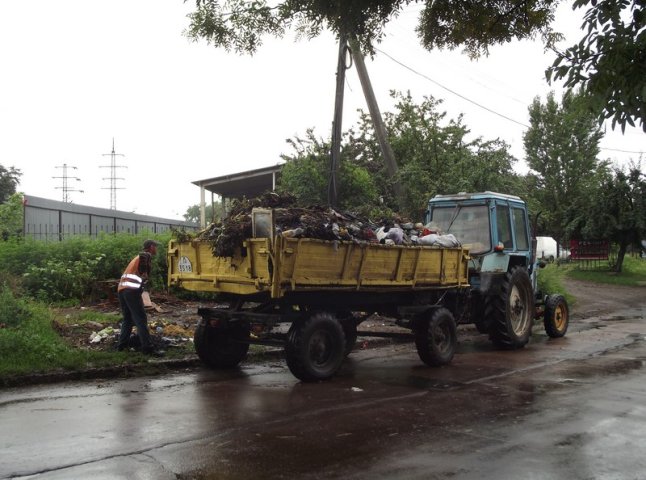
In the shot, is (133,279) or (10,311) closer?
(133,279)

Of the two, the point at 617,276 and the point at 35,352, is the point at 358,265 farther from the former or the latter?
the point at 617,276

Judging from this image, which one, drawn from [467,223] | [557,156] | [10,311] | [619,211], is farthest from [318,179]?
[557,156]

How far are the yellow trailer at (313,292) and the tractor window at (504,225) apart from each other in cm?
160

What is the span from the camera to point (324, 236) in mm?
7887

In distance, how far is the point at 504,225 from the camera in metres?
11.6

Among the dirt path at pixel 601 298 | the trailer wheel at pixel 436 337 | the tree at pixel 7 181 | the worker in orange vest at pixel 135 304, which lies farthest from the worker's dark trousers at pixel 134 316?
the tree at pixel 7 181

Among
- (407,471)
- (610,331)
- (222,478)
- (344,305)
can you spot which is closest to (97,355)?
(344,305)

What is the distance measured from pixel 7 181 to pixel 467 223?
47.2 m

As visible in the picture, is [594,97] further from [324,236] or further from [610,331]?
[610,331]

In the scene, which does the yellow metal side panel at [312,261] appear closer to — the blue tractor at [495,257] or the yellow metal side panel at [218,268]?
the yellow metal side panel at [218,268]

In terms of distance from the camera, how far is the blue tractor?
11.1 m

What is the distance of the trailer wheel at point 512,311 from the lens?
11.1 metres

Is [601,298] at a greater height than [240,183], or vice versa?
[240,183]

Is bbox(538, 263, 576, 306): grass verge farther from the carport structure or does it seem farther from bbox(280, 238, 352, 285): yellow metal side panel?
bbox(280, 238, 352, 285): yellow metal side panel
